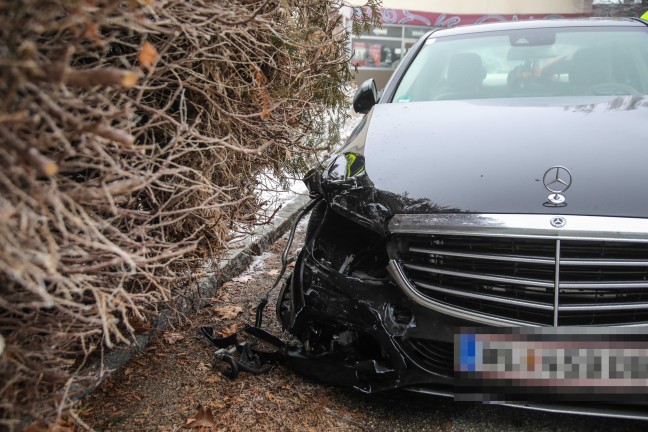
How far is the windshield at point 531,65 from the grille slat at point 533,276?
5.03 ft

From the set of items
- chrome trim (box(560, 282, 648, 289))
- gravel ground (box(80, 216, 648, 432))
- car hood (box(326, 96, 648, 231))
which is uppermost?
car hood (box(326, 96, 648, 231))

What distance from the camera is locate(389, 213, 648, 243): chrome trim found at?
6.81ft

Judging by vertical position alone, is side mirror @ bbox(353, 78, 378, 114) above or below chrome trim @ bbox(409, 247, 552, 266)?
above

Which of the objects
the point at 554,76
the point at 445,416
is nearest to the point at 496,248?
the point at 445,416

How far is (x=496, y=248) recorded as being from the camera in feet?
7.24

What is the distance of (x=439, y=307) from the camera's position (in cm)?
225

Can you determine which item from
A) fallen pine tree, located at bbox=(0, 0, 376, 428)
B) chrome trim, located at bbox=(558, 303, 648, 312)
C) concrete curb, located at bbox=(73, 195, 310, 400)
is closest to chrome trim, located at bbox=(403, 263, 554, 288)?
chrome trim, located at bbox=(558, 303, 648, 312)

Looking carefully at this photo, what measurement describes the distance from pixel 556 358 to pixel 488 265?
413 mm

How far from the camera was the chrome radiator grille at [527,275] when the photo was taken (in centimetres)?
212

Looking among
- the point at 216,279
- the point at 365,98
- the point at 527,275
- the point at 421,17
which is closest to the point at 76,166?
the point at 527,275

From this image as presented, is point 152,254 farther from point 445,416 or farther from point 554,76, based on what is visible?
point 554,76

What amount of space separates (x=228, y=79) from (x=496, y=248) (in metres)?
1.36

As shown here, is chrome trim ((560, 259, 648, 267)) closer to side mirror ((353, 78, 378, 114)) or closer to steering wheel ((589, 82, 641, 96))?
steering wheel ((589, 82, 641, 96))

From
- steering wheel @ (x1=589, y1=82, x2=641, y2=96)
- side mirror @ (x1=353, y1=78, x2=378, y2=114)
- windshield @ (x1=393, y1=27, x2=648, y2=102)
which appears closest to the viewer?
steering wheel @ (x1=589, y1=82, x2=641, y2=96)
